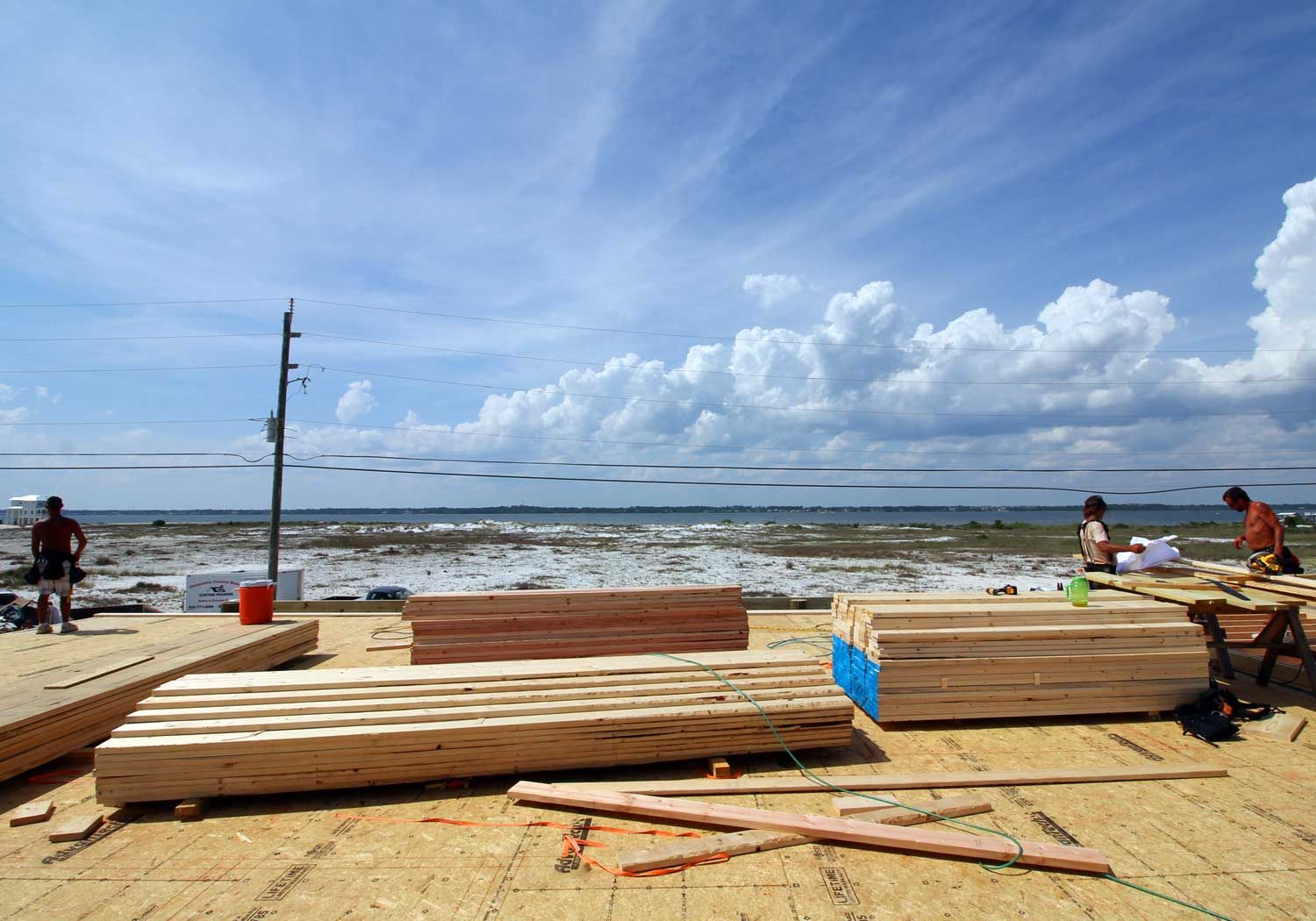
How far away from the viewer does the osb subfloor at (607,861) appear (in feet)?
12.3

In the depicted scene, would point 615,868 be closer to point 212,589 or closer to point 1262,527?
point 1262,527

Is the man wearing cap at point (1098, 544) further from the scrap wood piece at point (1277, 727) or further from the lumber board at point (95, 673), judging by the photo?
the lumber board at point (95, 673)

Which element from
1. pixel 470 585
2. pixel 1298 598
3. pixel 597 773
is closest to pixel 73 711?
pixel 597 773

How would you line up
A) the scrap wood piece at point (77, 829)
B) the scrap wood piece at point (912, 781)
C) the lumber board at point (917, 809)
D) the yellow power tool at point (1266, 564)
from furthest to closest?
the yellow power tool at point (1266, 564) → the scrap wood piece at point (912, 781) → the lumber board at point (917, 809) → the scrap wood piece at point (77, 829)

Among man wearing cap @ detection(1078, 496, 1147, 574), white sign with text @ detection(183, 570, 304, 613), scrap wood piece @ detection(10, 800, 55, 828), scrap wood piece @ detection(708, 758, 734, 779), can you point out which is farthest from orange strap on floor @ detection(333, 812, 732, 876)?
white sign with text @ detection(183, 570, 304, 613)

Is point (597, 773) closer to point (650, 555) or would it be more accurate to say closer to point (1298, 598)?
point (1298, 598)

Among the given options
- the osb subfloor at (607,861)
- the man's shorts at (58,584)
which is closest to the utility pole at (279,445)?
the man's shorts at (58,584)

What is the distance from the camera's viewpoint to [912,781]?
17.3ft

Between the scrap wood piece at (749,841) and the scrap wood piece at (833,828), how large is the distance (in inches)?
3.9

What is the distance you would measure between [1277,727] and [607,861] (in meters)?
6.41

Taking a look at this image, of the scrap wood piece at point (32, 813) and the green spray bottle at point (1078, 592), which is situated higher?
the green spray bottle at point (1078, 592)

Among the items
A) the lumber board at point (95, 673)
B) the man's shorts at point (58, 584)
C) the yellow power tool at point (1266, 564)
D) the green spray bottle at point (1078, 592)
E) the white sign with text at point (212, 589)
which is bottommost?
the white sign with text at point (212, 589)

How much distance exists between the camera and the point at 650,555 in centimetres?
4209

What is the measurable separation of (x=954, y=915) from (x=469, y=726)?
3.39 m
